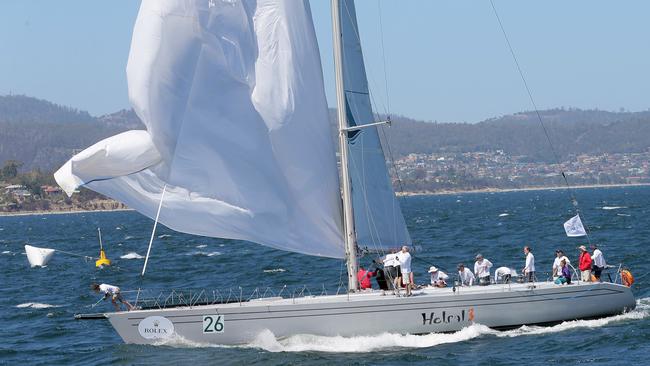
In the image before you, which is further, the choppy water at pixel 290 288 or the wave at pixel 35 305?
the wave at pixel 35 305

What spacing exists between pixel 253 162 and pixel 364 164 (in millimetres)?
2804

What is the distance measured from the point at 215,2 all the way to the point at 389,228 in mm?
6870

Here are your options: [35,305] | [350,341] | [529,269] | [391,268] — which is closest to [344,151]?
[391,268]

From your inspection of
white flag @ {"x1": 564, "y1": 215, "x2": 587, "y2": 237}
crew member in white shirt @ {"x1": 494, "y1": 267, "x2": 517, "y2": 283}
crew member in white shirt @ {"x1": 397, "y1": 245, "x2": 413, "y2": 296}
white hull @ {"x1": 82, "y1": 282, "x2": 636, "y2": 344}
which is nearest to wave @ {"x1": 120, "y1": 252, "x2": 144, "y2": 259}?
white hull @ {"x1": 82, "y1": 282, "x2": 636, "y2": 344}

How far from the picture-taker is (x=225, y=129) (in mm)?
25219

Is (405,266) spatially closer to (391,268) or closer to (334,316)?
(391,268)

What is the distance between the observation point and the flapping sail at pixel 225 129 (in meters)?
24.6

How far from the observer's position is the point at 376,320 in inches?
991

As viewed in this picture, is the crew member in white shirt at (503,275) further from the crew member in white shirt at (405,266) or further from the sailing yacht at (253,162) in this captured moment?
the crew member in white shirt at (405,266)

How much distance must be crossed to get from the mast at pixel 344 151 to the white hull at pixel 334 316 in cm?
94

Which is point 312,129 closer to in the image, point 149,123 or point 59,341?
point 149,123

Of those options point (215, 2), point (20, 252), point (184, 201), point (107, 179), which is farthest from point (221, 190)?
point (20, 252)

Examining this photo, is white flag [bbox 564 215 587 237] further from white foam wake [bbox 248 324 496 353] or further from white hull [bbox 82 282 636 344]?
white foam wake [bbox 248 324 496 353]

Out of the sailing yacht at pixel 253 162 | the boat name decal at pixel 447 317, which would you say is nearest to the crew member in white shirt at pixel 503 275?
the sailing yacht at pixel 253 162
